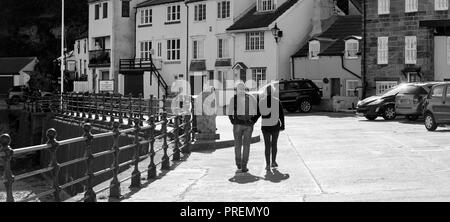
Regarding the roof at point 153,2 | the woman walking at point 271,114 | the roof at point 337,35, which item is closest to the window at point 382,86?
the roof at point 337,35

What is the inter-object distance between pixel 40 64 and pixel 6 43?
16259mm

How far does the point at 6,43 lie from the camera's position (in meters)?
107

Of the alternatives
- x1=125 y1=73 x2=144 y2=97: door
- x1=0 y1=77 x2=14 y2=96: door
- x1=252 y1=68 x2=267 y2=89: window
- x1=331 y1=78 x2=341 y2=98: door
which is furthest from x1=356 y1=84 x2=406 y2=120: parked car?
x1=0 y1=77 x2=14 y2=96: door

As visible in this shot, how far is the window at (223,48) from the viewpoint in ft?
181

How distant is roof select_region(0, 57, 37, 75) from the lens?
88.6 meters

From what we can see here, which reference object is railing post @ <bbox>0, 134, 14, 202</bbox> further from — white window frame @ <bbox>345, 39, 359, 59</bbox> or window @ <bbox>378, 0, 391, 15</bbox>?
white window frame @ <bbox>345, 39, 359, 59</bbox>

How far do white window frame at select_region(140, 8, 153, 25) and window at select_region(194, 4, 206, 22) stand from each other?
266 inches

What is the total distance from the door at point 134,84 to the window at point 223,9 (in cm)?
1122

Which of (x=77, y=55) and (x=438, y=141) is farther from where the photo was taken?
(x=77, y=55)

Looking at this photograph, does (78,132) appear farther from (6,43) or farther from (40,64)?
(6,43)

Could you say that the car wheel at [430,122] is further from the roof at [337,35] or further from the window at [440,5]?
the roof at [337,35]

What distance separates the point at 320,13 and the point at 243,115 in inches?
1557
